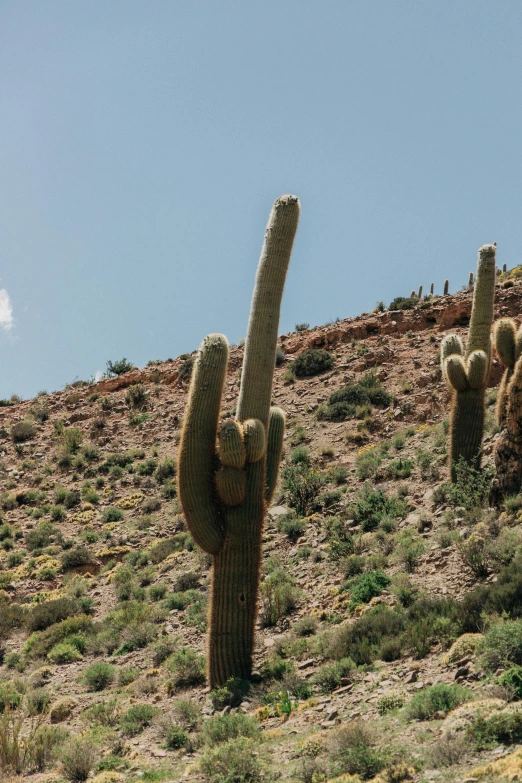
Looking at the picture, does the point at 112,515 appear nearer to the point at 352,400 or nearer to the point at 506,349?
the point at 352,400

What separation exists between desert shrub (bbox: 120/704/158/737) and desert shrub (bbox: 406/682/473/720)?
4.43 meters

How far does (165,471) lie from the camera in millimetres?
27656

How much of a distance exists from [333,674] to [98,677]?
5463mm

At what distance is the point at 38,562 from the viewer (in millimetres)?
22844

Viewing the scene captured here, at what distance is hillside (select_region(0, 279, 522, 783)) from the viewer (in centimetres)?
809

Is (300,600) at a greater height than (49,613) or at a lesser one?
greater

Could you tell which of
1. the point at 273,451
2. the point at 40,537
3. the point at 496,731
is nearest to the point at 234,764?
the point at 496,731

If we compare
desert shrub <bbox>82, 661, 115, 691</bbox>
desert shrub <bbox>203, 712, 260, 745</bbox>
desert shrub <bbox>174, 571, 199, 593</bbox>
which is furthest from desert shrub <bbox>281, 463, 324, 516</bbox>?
desert shrub <bbox>203, 712, 260, 745</bbox>

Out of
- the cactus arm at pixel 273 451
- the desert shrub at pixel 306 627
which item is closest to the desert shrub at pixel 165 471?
the cactus arm at pixel 273 451

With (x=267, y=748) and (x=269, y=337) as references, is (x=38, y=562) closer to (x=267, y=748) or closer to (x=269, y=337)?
(x=269, y=337)

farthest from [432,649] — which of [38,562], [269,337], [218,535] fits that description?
[38,562]

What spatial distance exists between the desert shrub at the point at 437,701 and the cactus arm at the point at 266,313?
5.43 metres

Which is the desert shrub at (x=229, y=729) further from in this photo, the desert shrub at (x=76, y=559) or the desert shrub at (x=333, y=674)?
the desert shrub at (x=76, y=559)

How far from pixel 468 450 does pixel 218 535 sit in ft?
22.7
